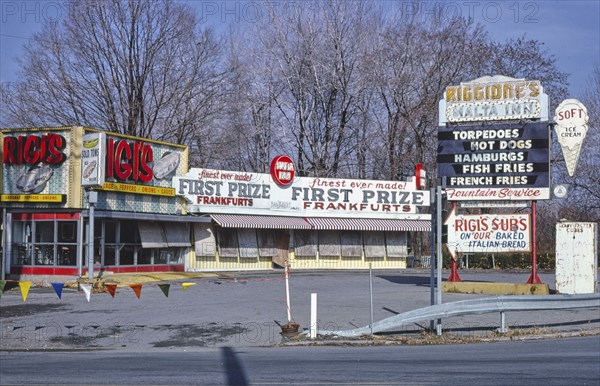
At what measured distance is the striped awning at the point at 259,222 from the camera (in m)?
36.1

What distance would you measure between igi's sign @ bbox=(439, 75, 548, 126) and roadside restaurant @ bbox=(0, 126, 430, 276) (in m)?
9.89

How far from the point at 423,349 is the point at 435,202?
3.64 m

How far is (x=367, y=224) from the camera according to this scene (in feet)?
136

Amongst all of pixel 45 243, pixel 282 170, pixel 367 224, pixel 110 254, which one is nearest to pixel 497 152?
pixel 110 254

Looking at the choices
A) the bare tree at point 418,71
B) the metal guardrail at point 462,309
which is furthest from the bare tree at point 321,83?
the metal guardrail at point 462,309

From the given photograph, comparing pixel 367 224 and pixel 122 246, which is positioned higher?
pixel 367 224

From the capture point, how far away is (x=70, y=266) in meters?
30.5

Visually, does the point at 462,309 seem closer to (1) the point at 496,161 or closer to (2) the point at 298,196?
(1) the point at 496,161

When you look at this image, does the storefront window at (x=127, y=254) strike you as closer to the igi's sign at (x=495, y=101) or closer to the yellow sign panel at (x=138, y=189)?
the yellow sign panel at (x=138, y=189)

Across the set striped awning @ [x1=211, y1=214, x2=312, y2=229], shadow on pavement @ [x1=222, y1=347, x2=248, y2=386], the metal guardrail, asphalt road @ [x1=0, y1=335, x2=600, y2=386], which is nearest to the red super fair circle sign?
striped awning @ [x1=211, y1=214, x2=312, y2=229]

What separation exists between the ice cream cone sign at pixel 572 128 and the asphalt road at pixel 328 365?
9.56 meters

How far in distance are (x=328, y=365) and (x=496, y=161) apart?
536 inches

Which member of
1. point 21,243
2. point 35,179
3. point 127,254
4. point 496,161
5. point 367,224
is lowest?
point 127,254

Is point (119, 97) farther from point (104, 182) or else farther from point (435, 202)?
point (435, 202)
